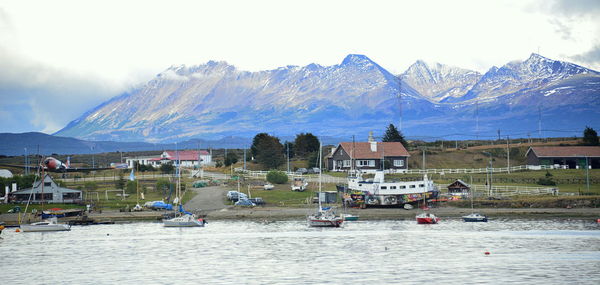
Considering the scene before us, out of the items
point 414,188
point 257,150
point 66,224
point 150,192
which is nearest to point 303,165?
point 257,150

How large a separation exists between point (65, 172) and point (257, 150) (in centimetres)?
3614

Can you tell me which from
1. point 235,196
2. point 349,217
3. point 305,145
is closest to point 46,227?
point 235,196

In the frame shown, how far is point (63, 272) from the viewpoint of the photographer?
55.1 metres

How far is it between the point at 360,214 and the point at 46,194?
1524 inches

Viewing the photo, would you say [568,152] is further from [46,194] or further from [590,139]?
[46,194]

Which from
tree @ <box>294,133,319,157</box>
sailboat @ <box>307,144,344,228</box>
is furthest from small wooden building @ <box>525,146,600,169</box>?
sailboat @ <box>307,144,344,228</box>

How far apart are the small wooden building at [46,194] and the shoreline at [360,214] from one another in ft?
19.1

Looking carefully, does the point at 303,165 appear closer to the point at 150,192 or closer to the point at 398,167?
the point at 398,167

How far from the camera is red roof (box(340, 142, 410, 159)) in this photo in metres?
125

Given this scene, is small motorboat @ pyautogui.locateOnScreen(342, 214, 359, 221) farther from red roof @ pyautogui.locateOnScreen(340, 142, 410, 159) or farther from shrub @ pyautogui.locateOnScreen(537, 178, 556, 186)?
red roof @ pyautogui.locateOnScreen(340, 142, 410, 159)

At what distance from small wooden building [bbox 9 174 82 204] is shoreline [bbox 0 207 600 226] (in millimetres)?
5820

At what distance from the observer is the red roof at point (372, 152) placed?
410ft

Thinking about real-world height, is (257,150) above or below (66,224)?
above

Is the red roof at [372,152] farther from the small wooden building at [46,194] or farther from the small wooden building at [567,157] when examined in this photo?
the small wooden building at [46,194]
